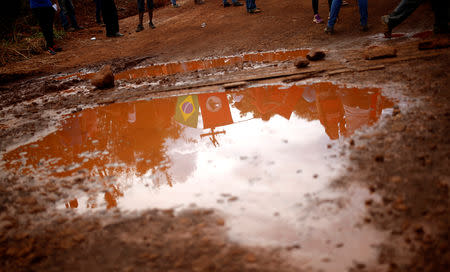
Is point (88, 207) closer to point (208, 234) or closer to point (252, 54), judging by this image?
point (208, 234)

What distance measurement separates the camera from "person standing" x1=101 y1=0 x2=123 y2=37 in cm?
928

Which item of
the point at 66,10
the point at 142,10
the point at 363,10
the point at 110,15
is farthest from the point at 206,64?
the point at 66,10

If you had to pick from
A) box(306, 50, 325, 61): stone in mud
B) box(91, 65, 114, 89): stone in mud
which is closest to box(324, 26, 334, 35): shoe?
box(306, 50, 325, 61): stone in mud

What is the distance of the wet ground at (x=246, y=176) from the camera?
5.22ft

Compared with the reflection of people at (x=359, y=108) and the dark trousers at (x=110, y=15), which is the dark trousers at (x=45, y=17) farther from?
the reflection of people at (x=359, y=108)

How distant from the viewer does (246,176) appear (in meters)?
2.28

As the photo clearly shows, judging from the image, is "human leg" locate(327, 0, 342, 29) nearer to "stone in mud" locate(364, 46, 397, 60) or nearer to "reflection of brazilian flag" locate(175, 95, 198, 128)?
"stone in mud" locate(364, 46, 397, 60)

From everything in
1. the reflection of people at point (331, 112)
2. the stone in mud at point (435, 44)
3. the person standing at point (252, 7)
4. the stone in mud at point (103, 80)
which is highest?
the person standing at point (252, 7)

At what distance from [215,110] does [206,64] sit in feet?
7.96

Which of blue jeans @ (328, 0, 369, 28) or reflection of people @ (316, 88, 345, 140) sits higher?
blue jeans @ (328, 0, 369, 28)

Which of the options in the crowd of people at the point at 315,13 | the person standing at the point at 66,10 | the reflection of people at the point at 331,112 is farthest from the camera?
the person standing at the point at 66,10

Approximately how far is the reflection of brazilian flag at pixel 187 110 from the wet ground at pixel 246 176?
21 millimetres

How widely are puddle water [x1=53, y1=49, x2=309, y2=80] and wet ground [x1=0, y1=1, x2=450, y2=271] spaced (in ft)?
3.76

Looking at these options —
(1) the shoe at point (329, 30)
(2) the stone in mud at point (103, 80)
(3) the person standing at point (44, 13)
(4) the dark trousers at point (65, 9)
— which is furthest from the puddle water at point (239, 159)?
(4) the dark trousers at point (65, 9)
